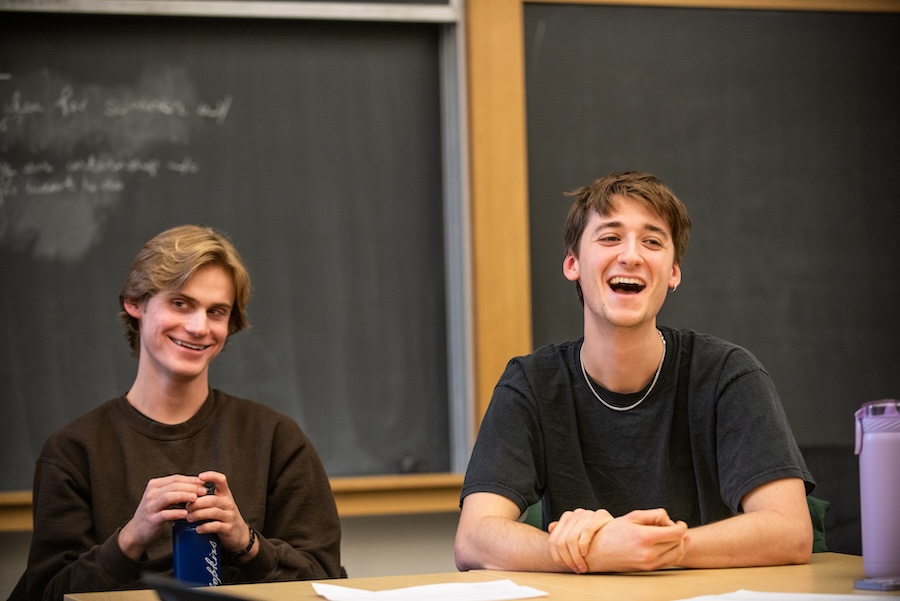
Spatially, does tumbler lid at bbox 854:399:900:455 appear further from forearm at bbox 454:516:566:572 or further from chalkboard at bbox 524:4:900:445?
chalkboard at bbox 524:4:900:445

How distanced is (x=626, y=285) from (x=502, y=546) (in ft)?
1.90

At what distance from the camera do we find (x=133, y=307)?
2.23 meters

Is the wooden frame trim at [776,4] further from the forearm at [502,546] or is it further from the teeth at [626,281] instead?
the forearm at [502,546]

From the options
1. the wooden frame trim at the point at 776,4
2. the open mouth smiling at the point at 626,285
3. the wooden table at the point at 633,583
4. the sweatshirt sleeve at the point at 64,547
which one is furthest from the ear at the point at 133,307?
the wooden frame trim at the point at 776,4

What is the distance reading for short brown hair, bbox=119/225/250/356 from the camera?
216 cm

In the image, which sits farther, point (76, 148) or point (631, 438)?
point (76, 148)

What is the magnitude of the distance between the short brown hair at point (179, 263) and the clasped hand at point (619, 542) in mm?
955

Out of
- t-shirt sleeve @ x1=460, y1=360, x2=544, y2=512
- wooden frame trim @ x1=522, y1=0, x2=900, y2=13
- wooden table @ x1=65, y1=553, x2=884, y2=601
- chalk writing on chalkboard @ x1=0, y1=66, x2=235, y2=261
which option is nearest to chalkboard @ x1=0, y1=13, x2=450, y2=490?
chalk writing on chalkboard @ x1=0, y1=66, x2=235, y2=261

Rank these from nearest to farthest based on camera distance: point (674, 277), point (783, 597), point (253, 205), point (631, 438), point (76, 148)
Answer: point (783, 597)
point (631, 438)
point (674, 277)
point (76, 148)
point (253, 205)

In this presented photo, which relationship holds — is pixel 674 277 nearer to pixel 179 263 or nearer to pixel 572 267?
pixel 572 267

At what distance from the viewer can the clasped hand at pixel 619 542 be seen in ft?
4.99

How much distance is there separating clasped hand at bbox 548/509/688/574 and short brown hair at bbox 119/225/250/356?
95 centimetres

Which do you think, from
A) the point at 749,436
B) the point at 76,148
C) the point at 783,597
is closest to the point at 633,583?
the point at 783,597

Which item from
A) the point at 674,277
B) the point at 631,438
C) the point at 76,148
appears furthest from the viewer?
the point at 76,148
